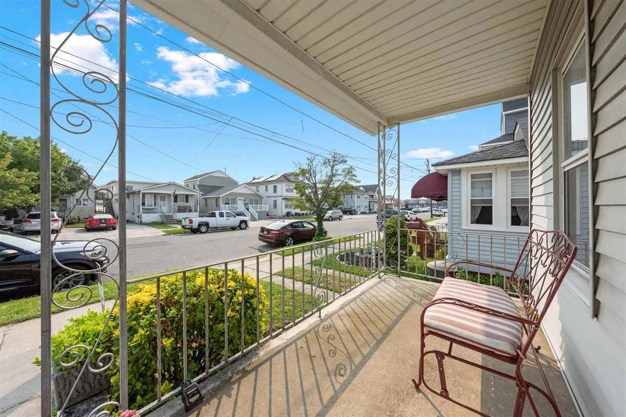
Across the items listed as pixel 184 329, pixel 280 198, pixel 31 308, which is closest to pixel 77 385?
pixel 184 329

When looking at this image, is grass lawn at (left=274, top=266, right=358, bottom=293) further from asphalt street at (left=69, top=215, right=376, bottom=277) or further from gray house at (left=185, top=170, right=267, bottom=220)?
gray house at (left=185, top=170, right=267, bottom=220)

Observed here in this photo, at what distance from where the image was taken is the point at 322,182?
12266 millimetres

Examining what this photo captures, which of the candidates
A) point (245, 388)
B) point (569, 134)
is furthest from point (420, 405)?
point (569, 134)

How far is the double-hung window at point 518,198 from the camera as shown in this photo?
5188 millimetres

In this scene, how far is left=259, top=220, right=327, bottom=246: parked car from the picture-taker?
1005 cm

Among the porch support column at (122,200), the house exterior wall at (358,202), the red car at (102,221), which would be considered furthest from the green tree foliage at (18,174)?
the house exterior wall at (358,202)

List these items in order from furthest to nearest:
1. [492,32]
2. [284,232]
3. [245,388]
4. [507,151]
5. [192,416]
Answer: [284,232] → [507,151] → [492,32] → [245,388] → [192,416]

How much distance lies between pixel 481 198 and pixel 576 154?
453cm

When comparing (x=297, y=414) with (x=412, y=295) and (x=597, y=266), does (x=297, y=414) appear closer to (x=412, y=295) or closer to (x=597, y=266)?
(x=597, y=266)

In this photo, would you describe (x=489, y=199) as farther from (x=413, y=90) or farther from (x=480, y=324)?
(x=480, y=324)

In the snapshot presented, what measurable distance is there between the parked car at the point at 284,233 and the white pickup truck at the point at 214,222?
18.2 ft

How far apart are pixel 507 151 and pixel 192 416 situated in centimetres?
647

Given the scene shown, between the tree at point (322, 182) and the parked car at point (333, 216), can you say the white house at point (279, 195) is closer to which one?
the parked car at point (333, 216)

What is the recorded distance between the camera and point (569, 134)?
1.87m
